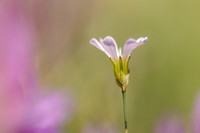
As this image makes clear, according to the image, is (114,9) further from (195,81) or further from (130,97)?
(130,97)

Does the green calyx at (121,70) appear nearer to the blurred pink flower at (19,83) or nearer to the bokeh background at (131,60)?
the bokeh background at (131,60)

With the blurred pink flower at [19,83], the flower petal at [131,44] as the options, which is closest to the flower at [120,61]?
the flower petal at [131,44]

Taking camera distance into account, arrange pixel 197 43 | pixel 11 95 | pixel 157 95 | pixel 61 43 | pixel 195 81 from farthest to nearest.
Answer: pixel 197 43, pixel 195 81, pixel 157 95, pixel 61 43, pixel 11 95

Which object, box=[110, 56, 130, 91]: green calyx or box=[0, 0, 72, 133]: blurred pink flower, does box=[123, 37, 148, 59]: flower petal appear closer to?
box=[110, 56, 130, 91]: green calyx

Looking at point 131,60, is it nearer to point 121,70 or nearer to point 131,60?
point 131,60

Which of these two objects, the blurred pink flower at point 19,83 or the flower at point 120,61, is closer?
the blurred pink flower at point 19,83

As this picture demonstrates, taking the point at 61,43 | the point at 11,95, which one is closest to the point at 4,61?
the point at 11,95
